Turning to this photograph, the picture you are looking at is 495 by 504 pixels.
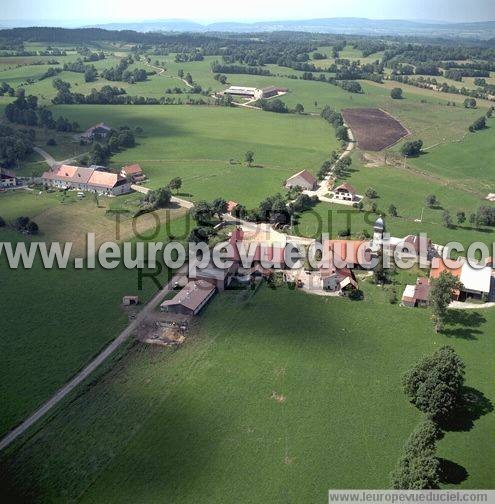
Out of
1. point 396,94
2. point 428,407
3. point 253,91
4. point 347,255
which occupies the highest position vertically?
point 253,91

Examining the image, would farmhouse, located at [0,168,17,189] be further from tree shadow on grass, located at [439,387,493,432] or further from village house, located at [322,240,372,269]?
tree shadow on grass, located at [439,387,493,432]

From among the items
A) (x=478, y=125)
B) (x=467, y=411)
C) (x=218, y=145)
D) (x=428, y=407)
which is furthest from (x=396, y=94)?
(x=428, y=407)

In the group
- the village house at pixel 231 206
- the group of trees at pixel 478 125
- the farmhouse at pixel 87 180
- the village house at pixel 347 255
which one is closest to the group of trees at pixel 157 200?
the farmhouse at pixel 87 180

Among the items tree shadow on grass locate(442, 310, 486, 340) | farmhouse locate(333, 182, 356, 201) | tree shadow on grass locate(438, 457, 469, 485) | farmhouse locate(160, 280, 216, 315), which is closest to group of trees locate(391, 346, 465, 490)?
tree shadow on grass locate(438, 457, 469, 485)

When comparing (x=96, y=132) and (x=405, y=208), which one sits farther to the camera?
(x=96, y=132)

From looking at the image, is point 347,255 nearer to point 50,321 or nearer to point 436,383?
point 436,383

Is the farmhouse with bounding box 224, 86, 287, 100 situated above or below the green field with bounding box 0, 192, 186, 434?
above

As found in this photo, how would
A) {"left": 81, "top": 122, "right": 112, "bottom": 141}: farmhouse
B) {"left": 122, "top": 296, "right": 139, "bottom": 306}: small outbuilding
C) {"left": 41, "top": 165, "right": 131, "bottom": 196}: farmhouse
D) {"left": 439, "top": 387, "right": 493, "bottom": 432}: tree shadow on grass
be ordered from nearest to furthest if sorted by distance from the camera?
{"left": 439, "top": 387, "right": 493, "bottom": 432}: tree shadow on grass, {"left": 122, "top": 296, "right": 139, "bottom": 306}: small outbuilding, {"left": 41, "top": 165, "right": 131, "bottom": 196}: farmhouse, {"left": 81, "top": 122, "right": 112, "bottom": 141}: farmhouse

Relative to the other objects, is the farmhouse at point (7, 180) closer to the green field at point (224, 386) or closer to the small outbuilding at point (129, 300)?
the green field at point (224, 386)

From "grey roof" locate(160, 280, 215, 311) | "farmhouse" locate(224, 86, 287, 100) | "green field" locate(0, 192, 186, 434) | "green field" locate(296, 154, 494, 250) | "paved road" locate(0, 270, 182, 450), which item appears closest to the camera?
"paved road" locate(0, 270, 182, 450)
